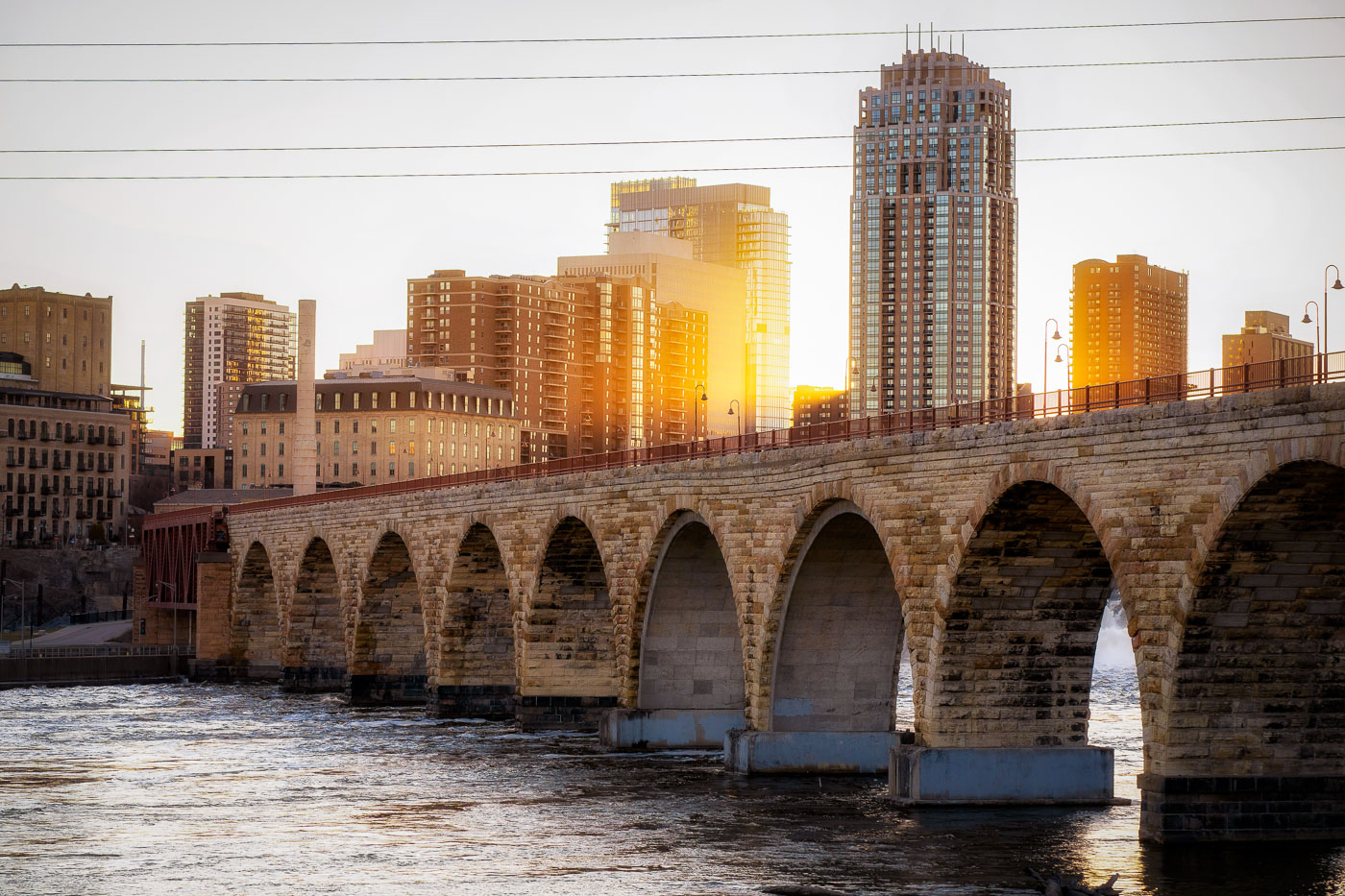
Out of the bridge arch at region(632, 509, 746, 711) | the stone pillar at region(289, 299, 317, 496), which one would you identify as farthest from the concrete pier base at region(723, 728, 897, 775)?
the stone pillar at region(289, 299, 317, 496)

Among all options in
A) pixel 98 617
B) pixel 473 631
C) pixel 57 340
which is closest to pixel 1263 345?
pixel 473 631

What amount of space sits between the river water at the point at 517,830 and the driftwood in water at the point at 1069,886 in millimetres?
547

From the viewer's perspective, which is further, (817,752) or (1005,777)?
(817,752)

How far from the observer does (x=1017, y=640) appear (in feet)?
130

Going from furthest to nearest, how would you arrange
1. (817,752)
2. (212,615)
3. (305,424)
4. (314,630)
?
(305,424), (212,615), (314,630), (817,752)

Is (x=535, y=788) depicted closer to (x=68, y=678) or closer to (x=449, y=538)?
(x=449, y=538)

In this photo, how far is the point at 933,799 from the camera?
1566 inches

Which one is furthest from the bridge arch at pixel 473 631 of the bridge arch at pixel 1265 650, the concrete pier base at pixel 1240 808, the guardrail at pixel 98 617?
the guardrail at pixel 98 617

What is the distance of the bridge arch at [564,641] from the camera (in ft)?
202

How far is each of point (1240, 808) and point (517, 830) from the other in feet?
49.7

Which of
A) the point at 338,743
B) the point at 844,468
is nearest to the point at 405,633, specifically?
the point at 338,743

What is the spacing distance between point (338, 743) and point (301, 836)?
2117 cm

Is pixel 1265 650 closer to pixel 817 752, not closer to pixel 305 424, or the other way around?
pixel 817 752

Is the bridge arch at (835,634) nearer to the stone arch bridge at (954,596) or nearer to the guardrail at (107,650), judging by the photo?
the stone arch bridge at (954,596)
